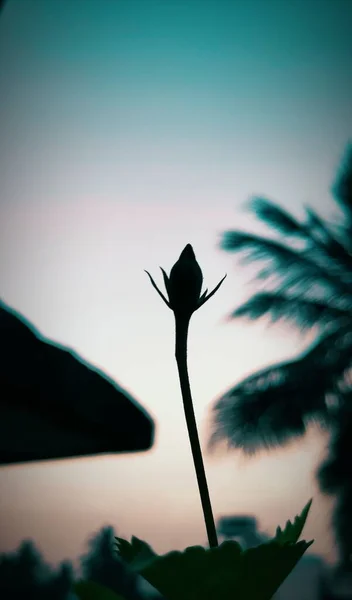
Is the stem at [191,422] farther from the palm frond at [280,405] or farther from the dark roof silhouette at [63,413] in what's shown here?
the palm frond at [280,405]

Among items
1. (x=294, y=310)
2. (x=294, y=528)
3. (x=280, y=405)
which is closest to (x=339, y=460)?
(x=280, y=405)

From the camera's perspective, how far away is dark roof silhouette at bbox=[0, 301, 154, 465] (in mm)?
210

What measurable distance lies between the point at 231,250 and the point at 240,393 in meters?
1.24

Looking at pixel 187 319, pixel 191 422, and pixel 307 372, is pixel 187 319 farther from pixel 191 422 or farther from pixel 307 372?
pixel 307 372

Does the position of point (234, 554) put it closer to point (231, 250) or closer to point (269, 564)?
point (269, 564)

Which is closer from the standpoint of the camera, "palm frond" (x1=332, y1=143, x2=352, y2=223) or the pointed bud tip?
the pointed bud tip

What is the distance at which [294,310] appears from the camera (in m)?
4.30

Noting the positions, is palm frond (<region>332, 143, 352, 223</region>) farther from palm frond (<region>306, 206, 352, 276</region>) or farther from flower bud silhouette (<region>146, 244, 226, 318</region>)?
flower bud silhouette (<region>146, 244, 226, 318</region>)

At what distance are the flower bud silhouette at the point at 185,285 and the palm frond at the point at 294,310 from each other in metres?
4.20

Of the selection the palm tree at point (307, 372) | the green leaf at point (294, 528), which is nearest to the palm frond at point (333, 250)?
the palm tree at point (307, 372)

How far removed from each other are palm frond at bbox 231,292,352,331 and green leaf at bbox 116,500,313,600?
4205 mm

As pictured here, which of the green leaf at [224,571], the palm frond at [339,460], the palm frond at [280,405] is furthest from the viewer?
the palm frond at [339,460]

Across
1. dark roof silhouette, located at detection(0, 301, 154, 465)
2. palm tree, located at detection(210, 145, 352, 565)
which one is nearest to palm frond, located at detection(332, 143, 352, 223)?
palm tree, located at detection(210, 145, 352, 565)

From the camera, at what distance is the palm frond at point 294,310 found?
14.0ft
